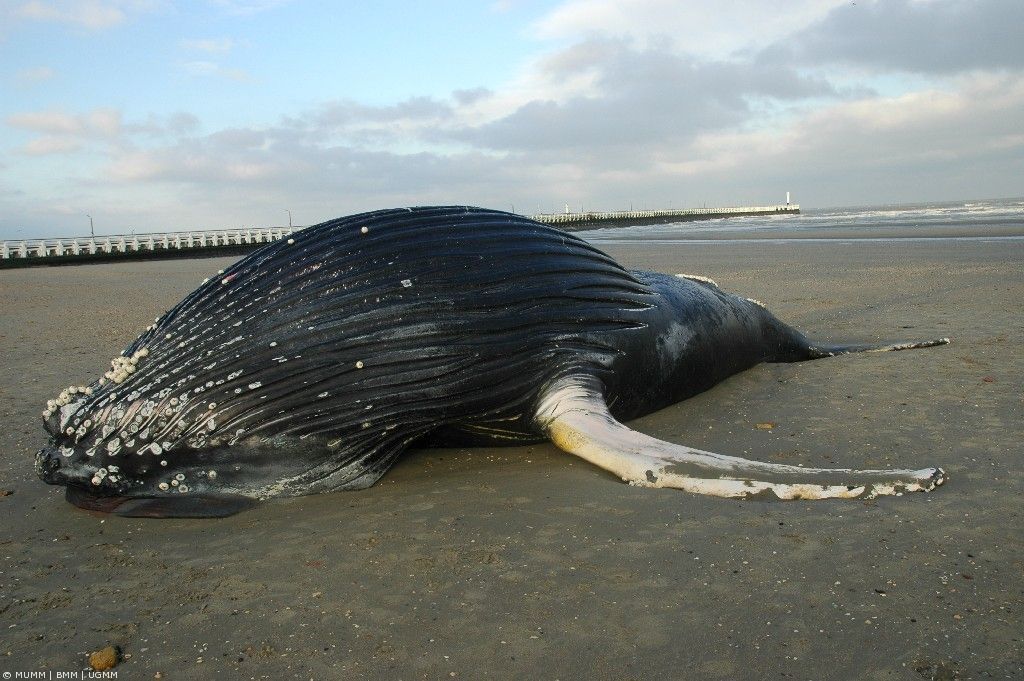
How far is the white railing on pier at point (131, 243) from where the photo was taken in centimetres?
4503

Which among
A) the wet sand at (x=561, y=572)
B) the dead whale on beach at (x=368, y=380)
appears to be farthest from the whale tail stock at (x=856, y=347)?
the dead whale on beach at (x=368, y=380)

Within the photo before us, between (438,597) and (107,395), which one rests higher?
(107,395)

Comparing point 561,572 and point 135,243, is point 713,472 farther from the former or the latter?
point 135,243

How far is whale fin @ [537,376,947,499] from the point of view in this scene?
3973 millimetres

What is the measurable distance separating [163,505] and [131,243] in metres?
51.3

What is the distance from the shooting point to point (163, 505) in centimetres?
420

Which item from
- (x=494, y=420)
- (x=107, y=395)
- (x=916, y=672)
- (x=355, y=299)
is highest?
(x=355, y=299)

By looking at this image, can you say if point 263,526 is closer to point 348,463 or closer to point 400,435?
point 348,463

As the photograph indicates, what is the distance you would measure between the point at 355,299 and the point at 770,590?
2.70m

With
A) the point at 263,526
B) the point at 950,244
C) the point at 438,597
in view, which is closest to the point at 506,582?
the point at 438,597

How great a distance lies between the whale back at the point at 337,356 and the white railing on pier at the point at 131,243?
3371cm

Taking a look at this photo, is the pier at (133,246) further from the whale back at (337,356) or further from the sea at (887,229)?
the whale back at (337,356)

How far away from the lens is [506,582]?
129 inches

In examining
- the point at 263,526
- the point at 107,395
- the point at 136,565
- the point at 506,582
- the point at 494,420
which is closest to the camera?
the point at 506,582
